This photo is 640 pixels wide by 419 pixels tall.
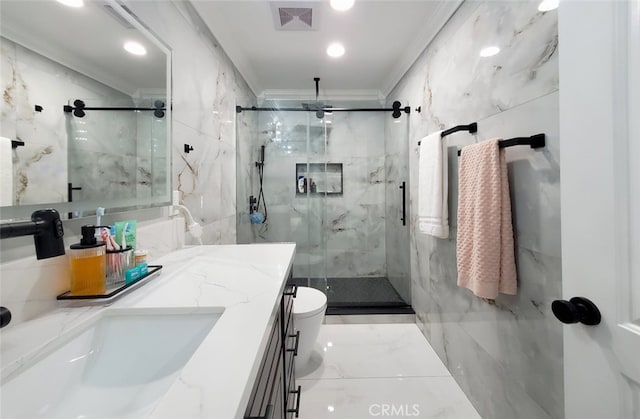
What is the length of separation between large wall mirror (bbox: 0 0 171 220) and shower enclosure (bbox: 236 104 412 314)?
1.43 m

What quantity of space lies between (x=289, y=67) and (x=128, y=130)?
187 cm

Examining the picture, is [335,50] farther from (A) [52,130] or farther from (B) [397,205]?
(A) [52,130]

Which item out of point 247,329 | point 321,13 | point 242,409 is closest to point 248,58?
point 321,13

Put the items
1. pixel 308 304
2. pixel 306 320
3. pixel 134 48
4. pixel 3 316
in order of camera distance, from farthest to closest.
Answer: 1. pixel 308 304
2. pixel 306 320
3. pixel 134 48
4. pixel 3 316

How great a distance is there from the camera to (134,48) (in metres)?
1.06

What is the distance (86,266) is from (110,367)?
301 mm

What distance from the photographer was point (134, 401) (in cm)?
55

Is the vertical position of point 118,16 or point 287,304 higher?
point 118,16

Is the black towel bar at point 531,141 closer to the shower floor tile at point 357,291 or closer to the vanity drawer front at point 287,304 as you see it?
the vanity drawer front at point 287,304

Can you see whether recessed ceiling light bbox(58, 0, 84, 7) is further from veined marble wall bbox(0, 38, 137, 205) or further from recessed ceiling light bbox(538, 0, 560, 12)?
recessed ceiling light bbox(538, 0, 560, 12)

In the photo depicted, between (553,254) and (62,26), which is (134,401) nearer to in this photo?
(62,26)

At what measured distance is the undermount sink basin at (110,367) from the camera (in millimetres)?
475

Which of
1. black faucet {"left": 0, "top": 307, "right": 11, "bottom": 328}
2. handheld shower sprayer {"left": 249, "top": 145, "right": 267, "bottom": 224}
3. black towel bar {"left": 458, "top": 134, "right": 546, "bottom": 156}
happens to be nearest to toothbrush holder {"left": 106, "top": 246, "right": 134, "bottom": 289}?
black faucet {"left": 0, "top": 307, "right": 11, "bottom": 328}

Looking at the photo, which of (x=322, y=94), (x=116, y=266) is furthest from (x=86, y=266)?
(x=322, y=94)
